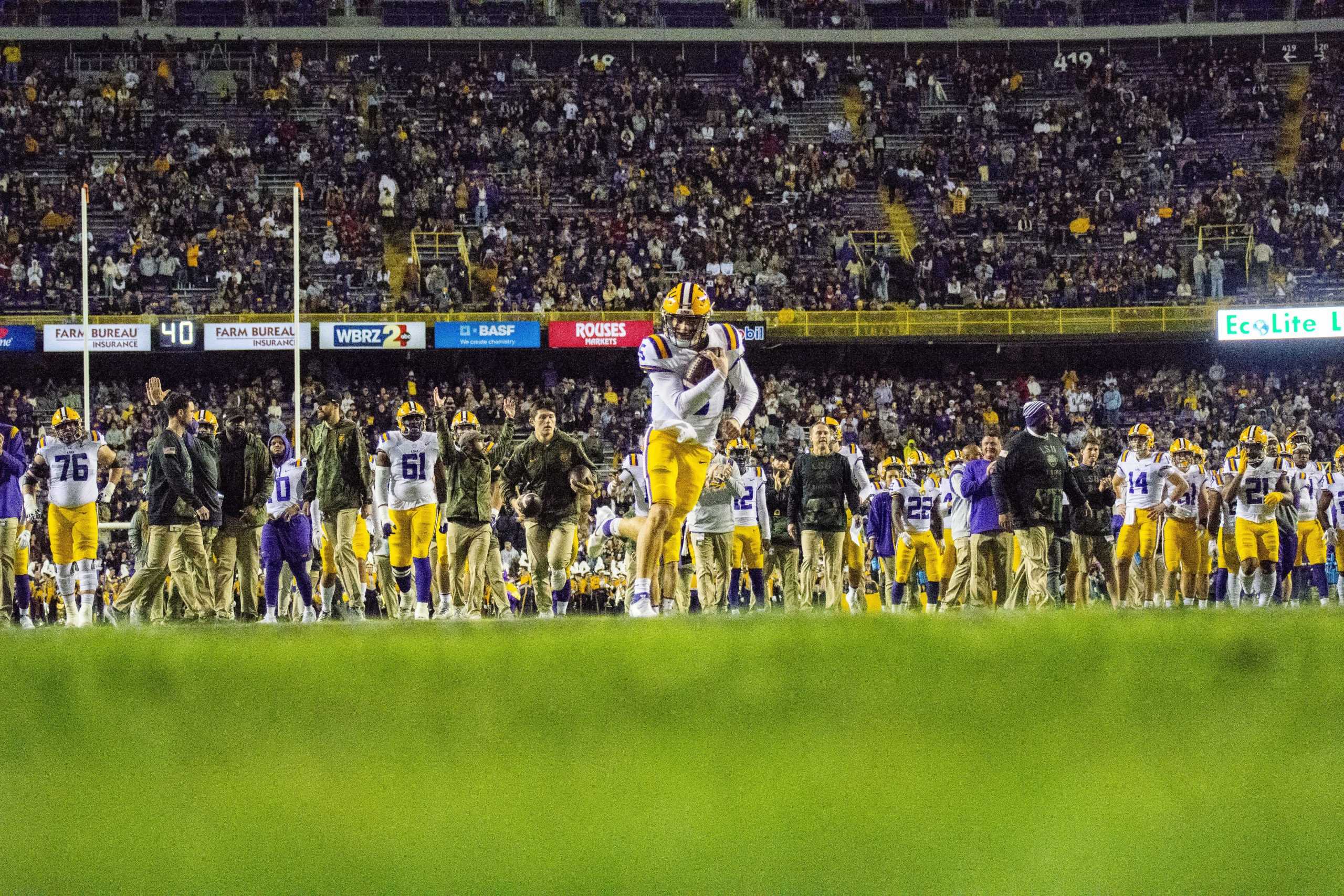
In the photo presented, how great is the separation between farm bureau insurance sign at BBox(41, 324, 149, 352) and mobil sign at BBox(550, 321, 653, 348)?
948cm

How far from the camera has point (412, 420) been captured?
14539 mm

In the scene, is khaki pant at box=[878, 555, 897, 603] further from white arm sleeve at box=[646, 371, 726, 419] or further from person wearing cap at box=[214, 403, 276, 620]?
white arm sleeve at box=[646, 371, 726, 419]

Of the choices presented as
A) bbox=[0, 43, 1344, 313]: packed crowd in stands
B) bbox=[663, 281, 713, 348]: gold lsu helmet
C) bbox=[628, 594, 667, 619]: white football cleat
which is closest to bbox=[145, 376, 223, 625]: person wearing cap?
bbox=[628, 594, 667, 619]: white football cleat

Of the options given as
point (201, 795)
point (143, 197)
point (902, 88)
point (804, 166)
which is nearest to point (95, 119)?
point (143, 197)

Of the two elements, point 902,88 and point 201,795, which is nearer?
point 201,795

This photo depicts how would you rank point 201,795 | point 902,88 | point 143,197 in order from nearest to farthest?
point 201,795
point 143,197
point 902,88

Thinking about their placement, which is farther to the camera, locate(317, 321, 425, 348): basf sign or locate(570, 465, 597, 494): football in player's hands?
locate(317, 321, 425, 348): basf sign

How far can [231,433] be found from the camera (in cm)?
1305

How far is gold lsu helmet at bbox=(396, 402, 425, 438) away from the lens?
47.4 ft

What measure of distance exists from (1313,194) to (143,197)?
31074mm

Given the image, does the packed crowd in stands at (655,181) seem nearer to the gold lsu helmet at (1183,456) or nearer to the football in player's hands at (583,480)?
the gold lsu helmet at (1183,456)

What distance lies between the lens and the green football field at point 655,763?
176cm

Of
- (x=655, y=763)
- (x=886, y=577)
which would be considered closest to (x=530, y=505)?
(x=655, y=763)

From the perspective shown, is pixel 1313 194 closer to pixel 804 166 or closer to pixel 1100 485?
pixel 804 166
